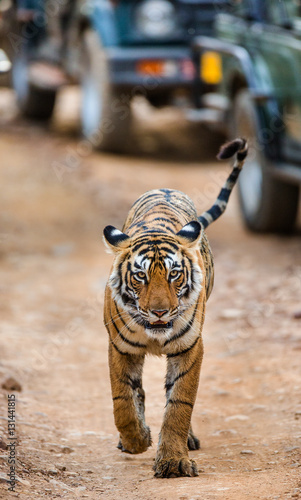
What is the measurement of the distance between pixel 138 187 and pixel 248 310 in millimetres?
3750

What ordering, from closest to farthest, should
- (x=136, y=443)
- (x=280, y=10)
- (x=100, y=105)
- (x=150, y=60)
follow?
(x=136, y=443) → (x=280, y=10) → (x=150, y=60) → (x=100, y=105)

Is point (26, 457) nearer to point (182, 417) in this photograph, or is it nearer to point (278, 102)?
point (182, 417)

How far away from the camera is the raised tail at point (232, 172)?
4645mm

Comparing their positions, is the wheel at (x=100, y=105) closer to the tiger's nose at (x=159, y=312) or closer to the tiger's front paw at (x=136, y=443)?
the tiger's front paw at (x=136, y=443)

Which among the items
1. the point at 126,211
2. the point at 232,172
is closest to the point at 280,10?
the point at 126,211

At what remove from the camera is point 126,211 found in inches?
365

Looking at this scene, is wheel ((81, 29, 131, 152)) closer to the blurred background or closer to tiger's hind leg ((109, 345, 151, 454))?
the blurred background

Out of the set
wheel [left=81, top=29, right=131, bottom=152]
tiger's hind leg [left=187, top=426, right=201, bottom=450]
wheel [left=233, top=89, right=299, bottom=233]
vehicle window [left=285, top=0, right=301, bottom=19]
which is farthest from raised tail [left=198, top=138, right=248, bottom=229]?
wheel [left=81, top=29, right=131, bottom=152]

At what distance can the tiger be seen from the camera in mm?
3691

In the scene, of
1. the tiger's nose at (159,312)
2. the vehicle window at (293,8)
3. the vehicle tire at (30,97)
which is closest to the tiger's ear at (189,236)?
the tiger's nose at (159,312)

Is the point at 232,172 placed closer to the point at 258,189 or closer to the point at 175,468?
the point at 175,468

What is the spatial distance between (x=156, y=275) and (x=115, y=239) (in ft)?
1.02

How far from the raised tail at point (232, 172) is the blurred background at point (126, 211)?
3.64ft

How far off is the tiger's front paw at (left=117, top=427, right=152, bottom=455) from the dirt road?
0.30 feet
